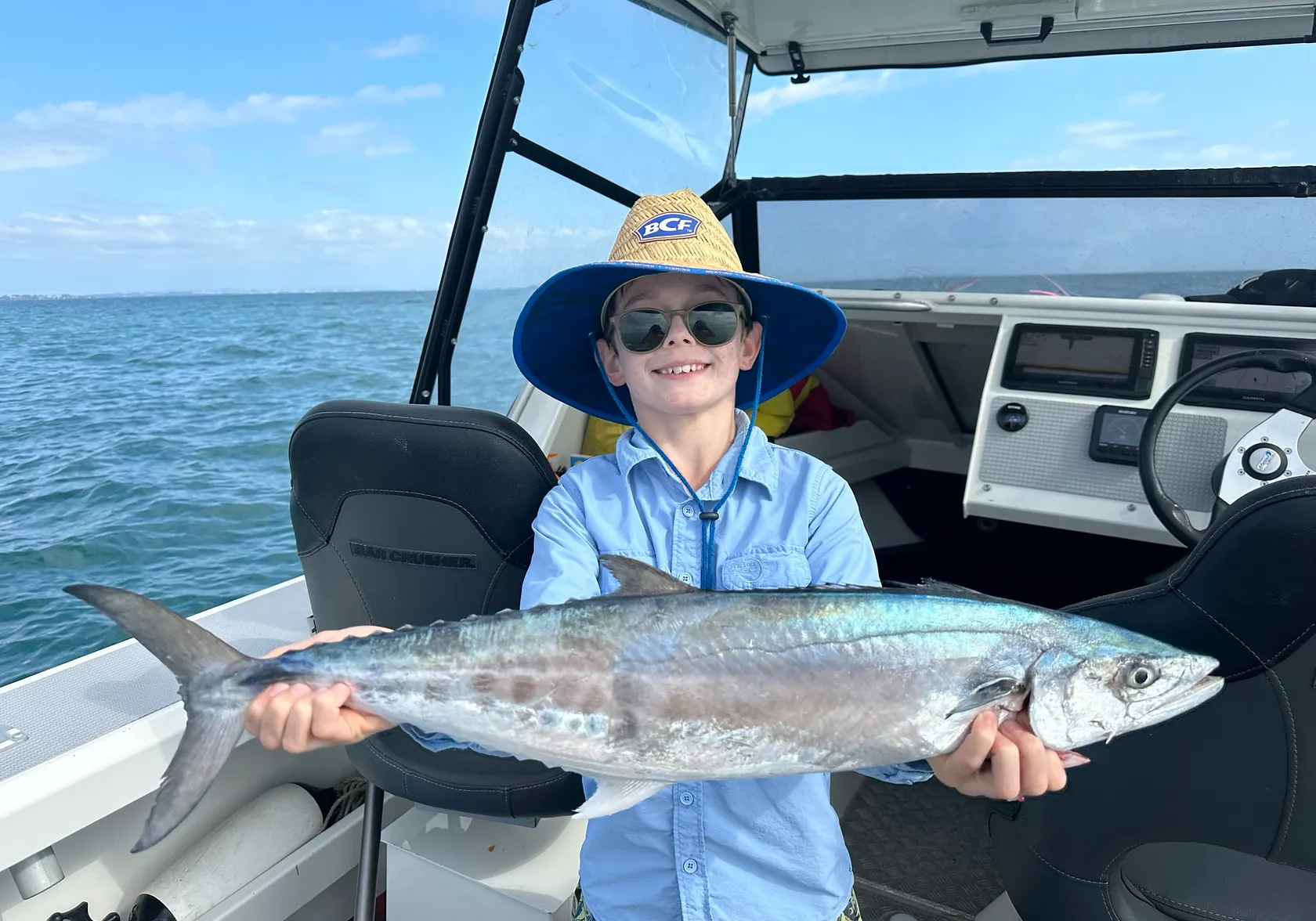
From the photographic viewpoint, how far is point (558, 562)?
62.0 inches

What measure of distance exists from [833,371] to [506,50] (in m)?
2.84

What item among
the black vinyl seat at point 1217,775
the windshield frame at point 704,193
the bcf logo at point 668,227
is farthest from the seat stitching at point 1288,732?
the windshield frame at point 704,193

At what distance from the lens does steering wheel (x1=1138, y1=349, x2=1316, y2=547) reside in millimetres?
2436

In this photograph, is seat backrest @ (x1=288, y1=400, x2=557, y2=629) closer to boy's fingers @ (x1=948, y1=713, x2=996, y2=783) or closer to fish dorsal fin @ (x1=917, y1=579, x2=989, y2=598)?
fish dorsal fin @ (x1=917, y1=579, x2=989, y2=598)

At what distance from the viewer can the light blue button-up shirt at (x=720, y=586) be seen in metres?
1.46

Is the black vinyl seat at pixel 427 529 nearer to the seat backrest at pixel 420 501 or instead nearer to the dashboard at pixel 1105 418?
the seat backrest at pixel 420 501

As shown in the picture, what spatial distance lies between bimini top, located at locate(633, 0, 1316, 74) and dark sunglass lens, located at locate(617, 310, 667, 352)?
2878mm

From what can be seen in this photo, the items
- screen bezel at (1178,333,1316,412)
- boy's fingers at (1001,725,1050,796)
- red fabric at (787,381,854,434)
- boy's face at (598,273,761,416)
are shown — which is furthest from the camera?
red fabric at (787,381,854,434)

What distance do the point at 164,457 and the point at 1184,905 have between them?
13.8 m

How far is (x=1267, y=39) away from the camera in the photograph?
12.0 feet

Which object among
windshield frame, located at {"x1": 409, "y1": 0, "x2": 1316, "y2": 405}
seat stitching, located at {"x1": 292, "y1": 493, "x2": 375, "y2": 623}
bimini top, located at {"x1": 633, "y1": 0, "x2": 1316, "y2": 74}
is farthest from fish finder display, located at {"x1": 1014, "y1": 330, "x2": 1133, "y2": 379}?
seat stitching, located at {"x1": 292, "y1": 493, "x2": 375, "y2": 623}

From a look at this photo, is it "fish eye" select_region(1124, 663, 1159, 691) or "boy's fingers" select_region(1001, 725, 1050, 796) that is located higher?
"fish eye" select_region(1124, 663, 1159, 691)

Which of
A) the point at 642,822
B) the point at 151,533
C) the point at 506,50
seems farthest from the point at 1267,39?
the point at 151,533

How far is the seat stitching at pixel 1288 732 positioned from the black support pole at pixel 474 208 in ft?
9.92
